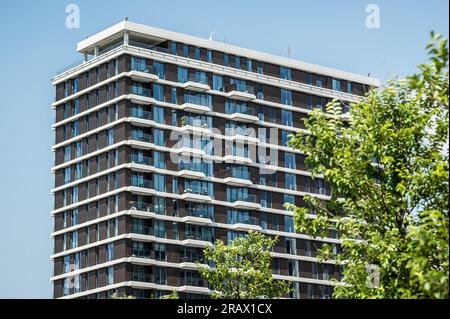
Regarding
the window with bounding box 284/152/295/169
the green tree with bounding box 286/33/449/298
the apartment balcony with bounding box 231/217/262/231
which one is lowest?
the green tree with bounding box 286/33/449/298

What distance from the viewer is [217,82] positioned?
114m

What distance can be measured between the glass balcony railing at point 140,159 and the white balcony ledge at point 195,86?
9.84 m

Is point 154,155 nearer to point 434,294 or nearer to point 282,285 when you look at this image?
point 282,285

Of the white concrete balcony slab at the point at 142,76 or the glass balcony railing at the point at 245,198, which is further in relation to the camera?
the glass balcony railing at the point at 245,198

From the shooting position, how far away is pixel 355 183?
2773 centimetres

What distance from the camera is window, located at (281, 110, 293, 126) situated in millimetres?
118812

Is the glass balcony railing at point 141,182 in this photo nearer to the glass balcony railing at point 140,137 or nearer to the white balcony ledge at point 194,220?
the glass balcony railing at point 140,137

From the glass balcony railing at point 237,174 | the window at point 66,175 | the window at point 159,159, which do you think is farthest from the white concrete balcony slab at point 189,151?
the window at point 66,175

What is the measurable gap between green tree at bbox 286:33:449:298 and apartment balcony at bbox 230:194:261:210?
264 feet

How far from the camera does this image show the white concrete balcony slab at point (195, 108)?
10969 centimetres

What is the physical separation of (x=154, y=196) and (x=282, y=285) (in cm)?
3170

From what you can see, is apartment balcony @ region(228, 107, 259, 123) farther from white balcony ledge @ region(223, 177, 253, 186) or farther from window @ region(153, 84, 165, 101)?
window @ region(153, 84, 165, 101)

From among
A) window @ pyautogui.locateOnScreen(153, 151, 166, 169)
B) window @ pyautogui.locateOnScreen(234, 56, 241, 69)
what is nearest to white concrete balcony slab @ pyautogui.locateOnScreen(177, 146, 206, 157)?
window @ pyautogui.locateOnScreen(153, 151, 166, 169)

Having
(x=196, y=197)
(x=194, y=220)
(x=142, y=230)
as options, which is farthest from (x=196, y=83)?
(x=142, y=230)
